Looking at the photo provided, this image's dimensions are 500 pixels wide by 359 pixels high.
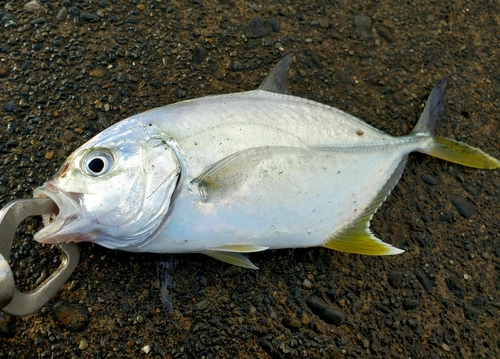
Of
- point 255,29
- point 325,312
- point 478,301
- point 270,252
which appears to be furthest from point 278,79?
point 478,301

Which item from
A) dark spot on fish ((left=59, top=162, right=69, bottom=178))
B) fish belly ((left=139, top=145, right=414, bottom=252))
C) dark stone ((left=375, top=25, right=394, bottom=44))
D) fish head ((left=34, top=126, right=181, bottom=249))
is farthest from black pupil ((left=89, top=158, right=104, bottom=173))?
dark stone ((left=375, top=25, right=394, bottom=44))

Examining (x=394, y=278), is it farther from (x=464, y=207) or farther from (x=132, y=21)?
(x=132, y=21)

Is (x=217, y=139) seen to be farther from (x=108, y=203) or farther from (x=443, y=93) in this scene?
(x=443, y=93)

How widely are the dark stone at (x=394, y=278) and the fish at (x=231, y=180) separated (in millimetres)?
262

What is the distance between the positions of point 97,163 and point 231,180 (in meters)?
0.58

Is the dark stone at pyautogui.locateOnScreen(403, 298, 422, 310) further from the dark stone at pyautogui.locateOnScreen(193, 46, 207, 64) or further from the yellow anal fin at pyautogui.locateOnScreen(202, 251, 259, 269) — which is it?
the dark stone at pyautogui.locateOnScreen(193, 46, 207, 64)

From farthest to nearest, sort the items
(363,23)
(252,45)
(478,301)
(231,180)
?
(363,23)
(252,45)
(478,301)
(231,180)

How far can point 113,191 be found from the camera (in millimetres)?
1611

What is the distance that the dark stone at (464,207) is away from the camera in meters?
2.39

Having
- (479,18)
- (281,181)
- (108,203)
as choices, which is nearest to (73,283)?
(108,203)

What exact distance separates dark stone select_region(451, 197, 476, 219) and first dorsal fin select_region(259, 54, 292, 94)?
127 cm

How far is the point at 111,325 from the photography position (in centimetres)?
186

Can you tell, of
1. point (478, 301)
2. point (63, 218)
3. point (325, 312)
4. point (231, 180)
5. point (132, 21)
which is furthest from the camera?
point (132, 21)

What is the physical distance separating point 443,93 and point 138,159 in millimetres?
1884
